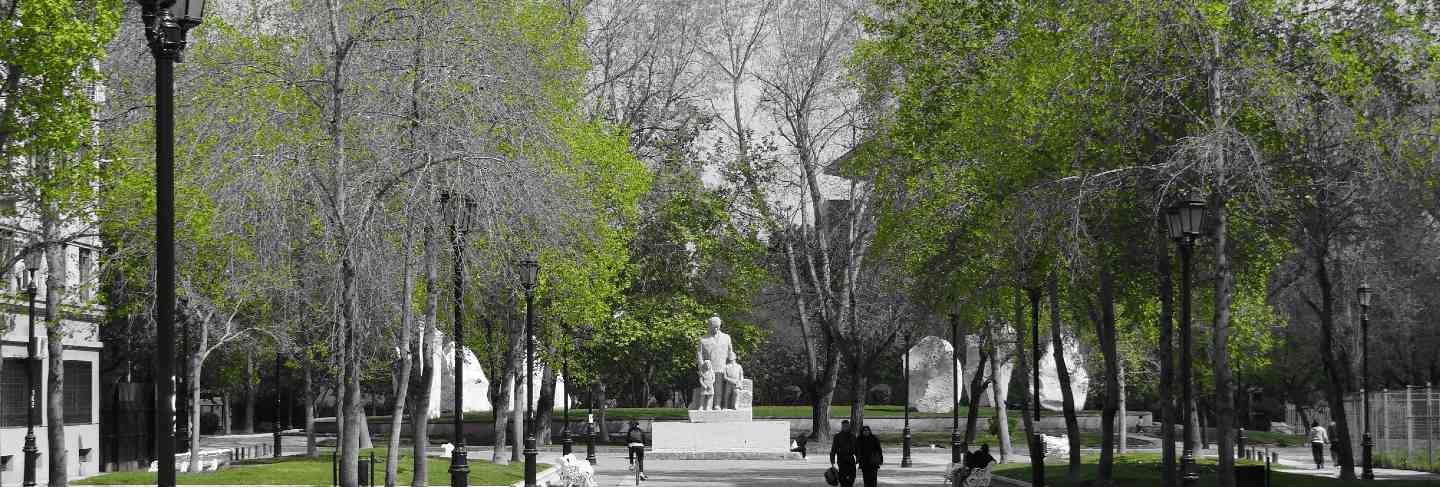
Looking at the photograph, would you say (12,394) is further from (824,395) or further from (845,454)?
(824,395)

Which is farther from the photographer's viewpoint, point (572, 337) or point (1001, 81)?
point (572, 337)

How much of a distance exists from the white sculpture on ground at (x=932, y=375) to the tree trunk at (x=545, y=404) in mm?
25870

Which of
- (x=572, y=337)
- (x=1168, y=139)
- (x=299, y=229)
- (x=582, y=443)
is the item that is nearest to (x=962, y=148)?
(x=1168, y=139)

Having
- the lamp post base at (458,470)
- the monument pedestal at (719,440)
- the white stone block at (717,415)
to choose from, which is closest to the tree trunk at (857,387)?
the monument pedestal at (719,440)

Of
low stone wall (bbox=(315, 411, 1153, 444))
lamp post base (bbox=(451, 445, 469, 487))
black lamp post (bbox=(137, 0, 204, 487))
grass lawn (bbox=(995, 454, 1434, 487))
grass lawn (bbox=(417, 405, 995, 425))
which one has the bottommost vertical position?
low stone wall (bbox=(315, 411, 1153, 444))

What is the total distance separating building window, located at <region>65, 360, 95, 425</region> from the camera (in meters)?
41.1

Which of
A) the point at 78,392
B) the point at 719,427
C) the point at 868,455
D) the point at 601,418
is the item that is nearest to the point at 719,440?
the point at 719,427

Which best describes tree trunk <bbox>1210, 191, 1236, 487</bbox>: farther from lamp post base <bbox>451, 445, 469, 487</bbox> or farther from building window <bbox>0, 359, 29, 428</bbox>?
building window <bbox>0, 359, 29, 428</bbox>

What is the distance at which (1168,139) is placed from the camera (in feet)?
83.8

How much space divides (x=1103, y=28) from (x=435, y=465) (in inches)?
780

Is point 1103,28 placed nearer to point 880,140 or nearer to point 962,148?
point 962,148

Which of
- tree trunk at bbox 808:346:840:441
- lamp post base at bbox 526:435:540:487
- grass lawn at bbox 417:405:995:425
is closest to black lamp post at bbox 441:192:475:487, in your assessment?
lamp post base at bbox 526:435:540:487

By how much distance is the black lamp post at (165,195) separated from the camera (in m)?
11.6

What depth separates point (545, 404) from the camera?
50.5 m
